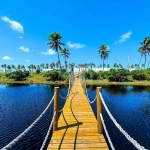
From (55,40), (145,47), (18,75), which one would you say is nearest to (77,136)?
(55,40)

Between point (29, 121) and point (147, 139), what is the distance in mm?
8507

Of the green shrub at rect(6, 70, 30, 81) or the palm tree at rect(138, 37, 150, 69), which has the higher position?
the palm tree at rect(138, 37, 150, 69)

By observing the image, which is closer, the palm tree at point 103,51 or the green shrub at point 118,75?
the green shrub at point 118,75

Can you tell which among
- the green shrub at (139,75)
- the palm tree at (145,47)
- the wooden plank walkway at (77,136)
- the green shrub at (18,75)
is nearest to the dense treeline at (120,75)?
the green shrub at (139,75)

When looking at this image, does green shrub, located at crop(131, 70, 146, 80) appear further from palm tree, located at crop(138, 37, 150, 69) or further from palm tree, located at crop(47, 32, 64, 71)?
palm tree, located at crop(47, 32, 64, 71)

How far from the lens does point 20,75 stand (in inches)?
2194

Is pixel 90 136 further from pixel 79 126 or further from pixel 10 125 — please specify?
pixel 10 125

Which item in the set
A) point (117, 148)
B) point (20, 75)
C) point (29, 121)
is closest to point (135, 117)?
point (117, 148)

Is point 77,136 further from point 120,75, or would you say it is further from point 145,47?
point 145,47

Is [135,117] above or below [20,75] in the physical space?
below

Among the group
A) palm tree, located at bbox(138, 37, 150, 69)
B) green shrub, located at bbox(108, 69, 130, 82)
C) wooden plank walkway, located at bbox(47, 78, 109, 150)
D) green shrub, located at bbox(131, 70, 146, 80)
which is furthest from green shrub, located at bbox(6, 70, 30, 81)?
wooden plank walkway, located at bbox(47, 78, 109, 150)

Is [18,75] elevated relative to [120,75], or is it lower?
elevated

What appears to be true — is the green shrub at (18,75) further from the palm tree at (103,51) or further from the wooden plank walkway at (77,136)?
the wooden plank walkway at (77,136)

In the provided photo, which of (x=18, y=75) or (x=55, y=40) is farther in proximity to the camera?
(x=18, y=75)
